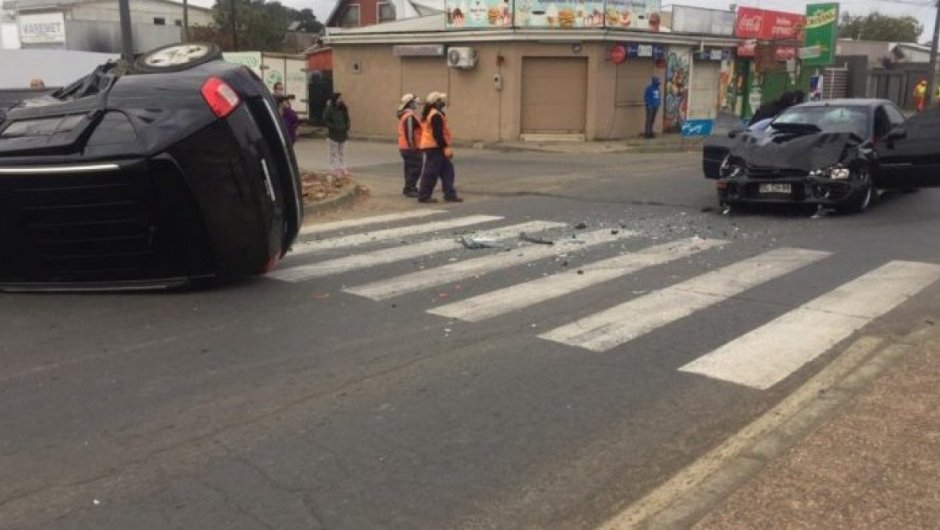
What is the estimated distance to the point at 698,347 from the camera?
235 inches

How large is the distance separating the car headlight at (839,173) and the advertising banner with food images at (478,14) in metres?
16.4

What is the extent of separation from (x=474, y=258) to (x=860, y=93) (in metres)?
45.0

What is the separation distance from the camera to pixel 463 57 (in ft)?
88.2

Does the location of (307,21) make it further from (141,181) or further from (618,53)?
(141,181)

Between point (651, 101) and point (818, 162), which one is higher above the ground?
point (651, 101)

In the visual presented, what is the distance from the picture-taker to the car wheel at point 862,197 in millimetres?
11430

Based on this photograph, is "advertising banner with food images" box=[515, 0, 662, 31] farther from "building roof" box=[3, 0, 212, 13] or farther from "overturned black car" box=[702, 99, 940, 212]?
"building roof" box=[3, 0, 212, 13]

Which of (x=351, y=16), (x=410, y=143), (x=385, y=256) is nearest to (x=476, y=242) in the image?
(x=385, y=256)

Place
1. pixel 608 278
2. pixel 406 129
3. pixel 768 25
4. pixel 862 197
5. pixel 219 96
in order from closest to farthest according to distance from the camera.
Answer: pixel 219 96
pixel 608 278
pixel 862 197
pixel 406 129
pixel 768 25

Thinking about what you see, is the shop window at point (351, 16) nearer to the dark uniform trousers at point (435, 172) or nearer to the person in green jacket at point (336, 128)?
the person in green jacket at point (336, 128)

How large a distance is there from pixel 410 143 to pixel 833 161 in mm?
6414

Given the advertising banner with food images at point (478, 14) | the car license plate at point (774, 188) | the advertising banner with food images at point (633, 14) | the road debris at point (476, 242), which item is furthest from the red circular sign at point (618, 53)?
the road debris at point (476, 242)

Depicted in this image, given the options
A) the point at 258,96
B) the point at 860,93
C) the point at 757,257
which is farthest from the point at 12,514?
the point at 860,93

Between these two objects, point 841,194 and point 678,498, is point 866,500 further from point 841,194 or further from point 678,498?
point 841,194
